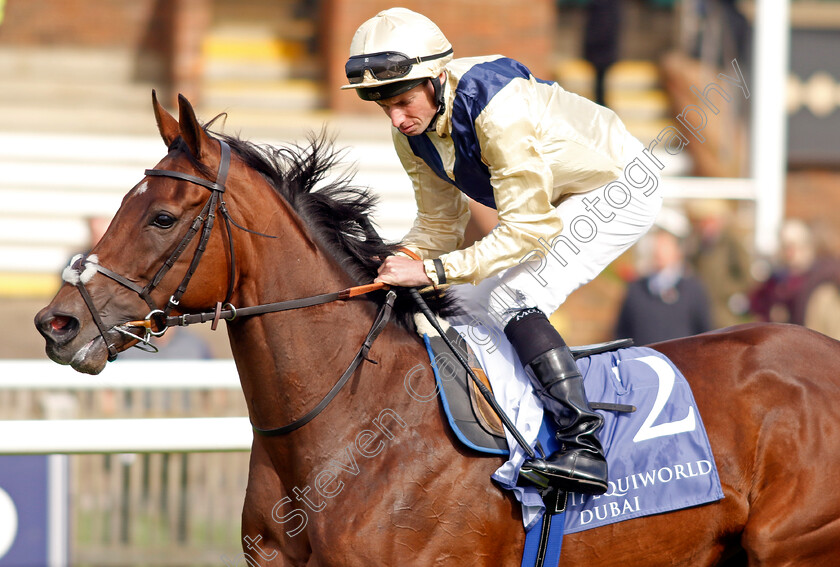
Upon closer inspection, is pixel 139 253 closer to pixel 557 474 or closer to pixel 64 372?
pixel 557 474

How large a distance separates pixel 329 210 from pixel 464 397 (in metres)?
0.69

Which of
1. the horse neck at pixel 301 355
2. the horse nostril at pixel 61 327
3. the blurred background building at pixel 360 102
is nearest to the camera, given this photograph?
the horse nostril at pixel 61 327

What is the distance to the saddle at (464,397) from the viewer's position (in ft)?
9.09

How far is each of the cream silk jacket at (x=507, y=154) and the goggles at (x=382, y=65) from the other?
174 mm

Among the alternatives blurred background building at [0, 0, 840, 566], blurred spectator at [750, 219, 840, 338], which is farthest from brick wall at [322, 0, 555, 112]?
blurred spectator at [750, 219, 840, 338]

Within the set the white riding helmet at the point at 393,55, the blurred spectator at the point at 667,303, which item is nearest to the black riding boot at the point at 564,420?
the white riding helmet at the point at 393,55

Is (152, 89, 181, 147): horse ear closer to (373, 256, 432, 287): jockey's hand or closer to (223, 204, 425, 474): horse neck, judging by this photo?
(223, 204, 425, 474): horse neck

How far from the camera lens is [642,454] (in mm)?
2906

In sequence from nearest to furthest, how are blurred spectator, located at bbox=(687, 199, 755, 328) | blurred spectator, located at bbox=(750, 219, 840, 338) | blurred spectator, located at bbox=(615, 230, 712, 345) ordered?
blurred spectator, located at bbox=(615, 230, 712, 345) < blurred spectator, located at bbox=(750, 219, 840, 338) < blurred spectator, located at bbox=(687, 199, 755, 328)

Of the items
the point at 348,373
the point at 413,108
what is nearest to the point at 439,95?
the point at 413,108

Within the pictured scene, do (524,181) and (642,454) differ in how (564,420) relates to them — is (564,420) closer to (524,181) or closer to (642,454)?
(642,454)

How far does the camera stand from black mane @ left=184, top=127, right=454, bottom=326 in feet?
9.51

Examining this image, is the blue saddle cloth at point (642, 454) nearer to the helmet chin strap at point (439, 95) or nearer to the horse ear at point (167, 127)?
the helmet chin strap at point (439, 95)

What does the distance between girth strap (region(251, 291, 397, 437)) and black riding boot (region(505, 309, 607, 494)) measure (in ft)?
1.32
